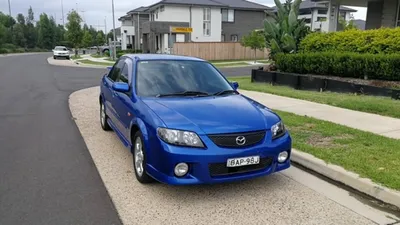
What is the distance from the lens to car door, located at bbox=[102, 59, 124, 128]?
20.5ft

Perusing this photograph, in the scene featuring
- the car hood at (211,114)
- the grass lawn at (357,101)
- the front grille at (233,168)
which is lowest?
the grass lawn at (357,101)

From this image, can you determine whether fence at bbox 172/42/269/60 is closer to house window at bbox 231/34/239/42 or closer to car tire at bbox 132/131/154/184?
house window at bbox 231/34/239/42

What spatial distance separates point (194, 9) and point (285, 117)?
34.9m

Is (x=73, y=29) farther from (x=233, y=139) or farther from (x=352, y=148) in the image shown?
(x=233, y=139)

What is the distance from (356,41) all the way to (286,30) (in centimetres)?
369

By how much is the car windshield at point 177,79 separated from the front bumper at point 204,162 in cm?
125

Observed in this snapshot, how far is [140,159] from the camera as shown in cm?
457

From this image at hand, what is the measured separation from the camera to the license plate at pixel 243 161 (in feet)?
13.0

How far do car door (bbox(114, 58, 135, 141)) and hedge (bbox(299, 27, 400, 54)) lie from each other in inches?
363

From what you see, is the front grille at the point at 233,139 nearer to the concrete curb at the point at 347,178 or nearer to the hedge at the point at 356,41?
the concrete curb at the point at 347,178

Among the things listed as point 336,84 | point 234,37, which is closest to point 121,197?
point 336,84

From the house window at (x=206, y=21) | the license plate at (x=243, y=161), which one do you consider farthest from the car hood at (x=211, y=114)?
the house window at (x=206, y=21)

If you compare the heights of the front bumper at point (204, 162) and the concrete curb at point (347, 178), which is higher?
the front bumper at point (204, 162)

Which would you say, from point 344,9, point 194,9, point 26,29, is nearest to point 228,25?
point 194,9
